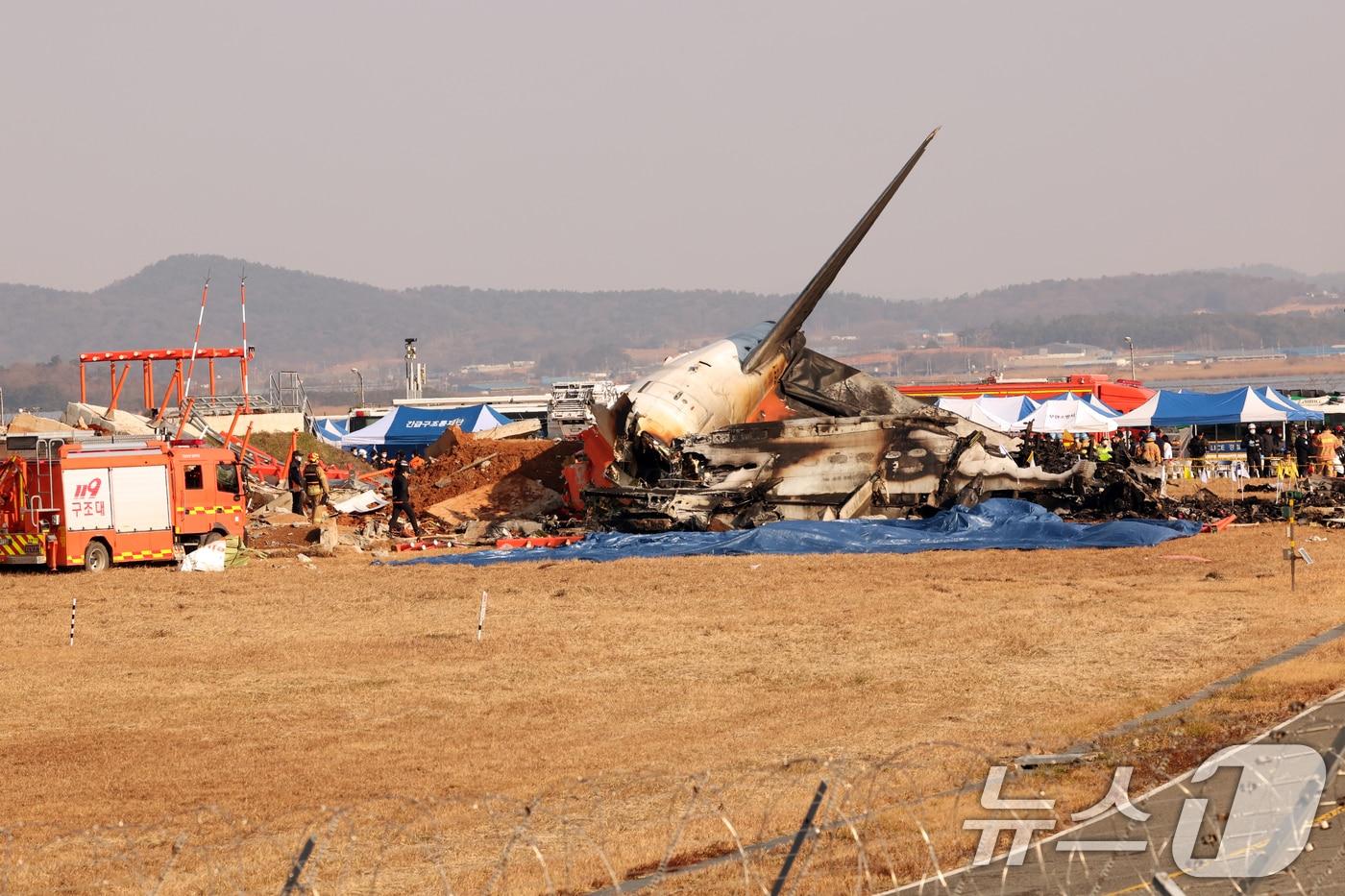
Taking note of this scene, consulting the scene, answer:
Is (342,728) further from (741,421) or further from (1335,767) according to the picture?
(741,421)

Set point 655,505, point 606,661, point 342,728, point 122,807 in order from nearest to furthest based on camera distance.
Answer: point 122,807
point 342,728
point 606,661
point 655,505

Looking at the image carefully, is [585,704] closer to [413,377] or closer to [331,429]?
[331,429]

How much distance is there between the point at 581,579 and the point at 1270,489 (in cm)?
2227

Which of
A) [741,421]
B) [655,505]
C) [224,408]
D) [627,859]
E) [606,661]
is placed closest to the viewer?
[627,859]

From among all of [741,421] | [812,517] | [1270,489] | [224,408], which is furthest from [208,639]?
[224,408]

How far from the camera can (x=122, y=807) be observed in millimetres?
14133

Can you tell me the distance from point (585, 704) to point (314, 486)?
72.0 ft

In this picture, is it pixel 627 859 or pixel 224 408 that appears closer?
pixel 627 859

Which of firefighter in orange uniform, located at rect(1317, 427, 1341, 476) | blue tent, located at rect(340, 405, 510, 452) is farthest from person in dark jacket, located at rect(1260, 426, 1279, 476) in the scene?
blue tent, located at rect(340, 405, 510, 452)

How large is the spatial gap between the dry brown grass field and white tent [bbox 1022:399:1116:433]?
28707 millimetres

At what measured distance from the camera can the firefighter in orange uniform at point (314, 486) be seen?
128 feet

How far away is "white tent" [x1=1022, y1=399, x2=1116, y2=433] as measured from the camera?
197 ft

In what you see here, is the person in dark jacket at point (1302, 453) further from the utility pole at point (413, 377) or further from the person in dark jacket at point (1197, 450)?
the utility pole at point (413, 377)

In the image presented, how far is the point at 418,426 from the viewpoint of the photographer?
68750 mm
